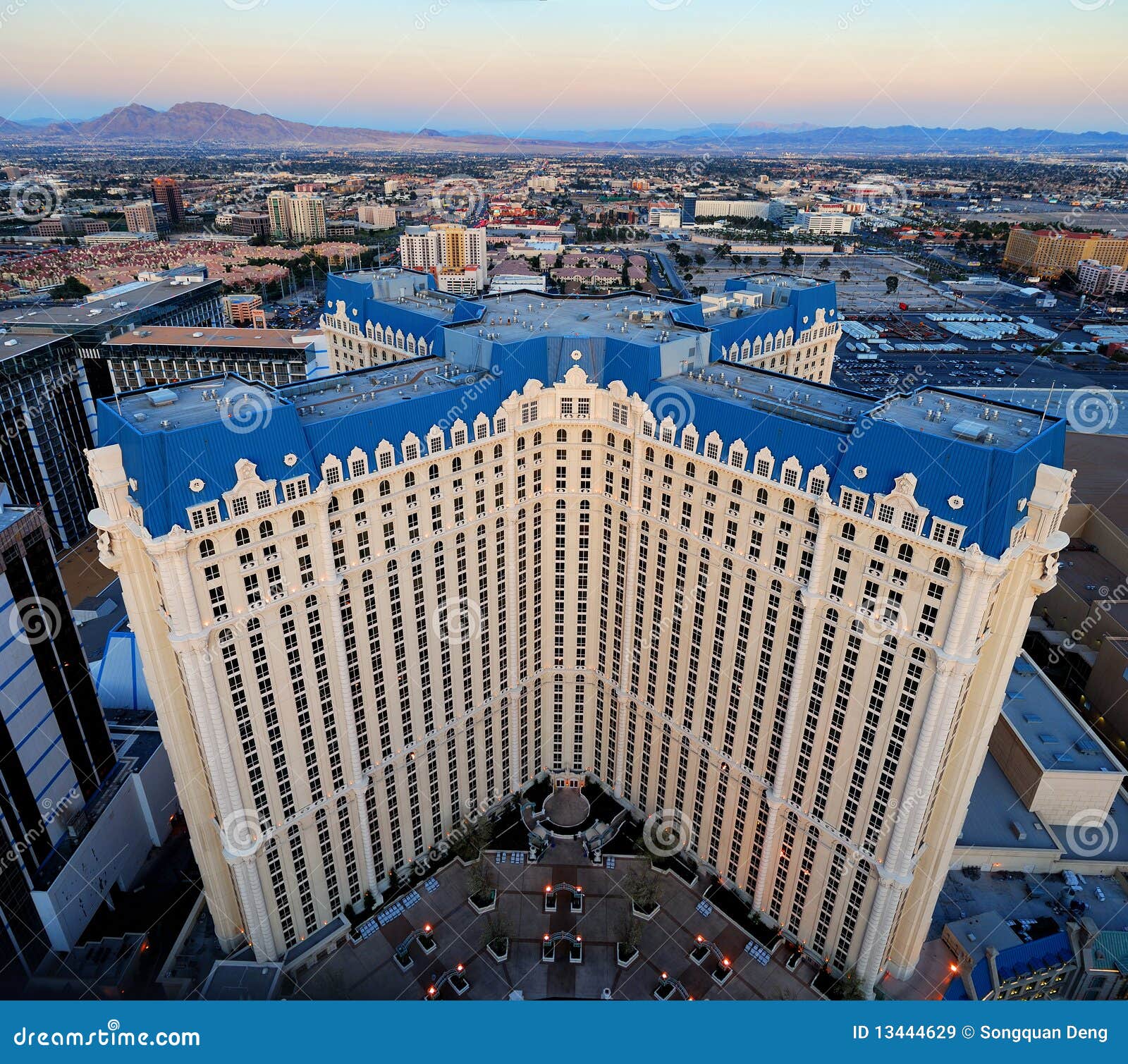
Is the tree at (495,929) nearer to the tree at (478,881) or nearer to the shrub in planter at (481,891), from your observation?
the shrub in planter at (481,891)

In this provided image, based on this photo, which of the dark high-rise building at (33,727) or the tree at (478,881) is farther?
the tree at (478,881)

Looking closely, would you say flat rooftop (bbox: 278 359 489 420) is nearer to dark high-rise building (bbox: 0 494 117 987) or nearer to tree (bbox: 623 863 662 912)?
dark high-rise building (bbox: 0 494 117 987)

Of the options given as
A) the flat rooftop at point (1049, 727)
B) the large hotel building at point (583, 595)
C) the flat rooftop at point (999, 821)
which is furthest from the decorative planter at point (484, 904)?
the flat rooftop at point (1049, 727)

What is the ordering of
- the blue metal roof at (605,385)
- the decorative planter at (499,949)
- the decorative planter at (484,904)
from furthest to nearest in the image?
the decorative planter at (484,904)
the decorative planter at (499,949)
the blue metal roof at (605,385)

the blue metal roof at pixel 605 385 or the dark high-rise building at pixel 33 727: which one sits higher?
the blue metal roof at pixel 605 385

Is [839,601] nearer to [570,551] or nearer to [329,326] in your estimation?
[570,551]
